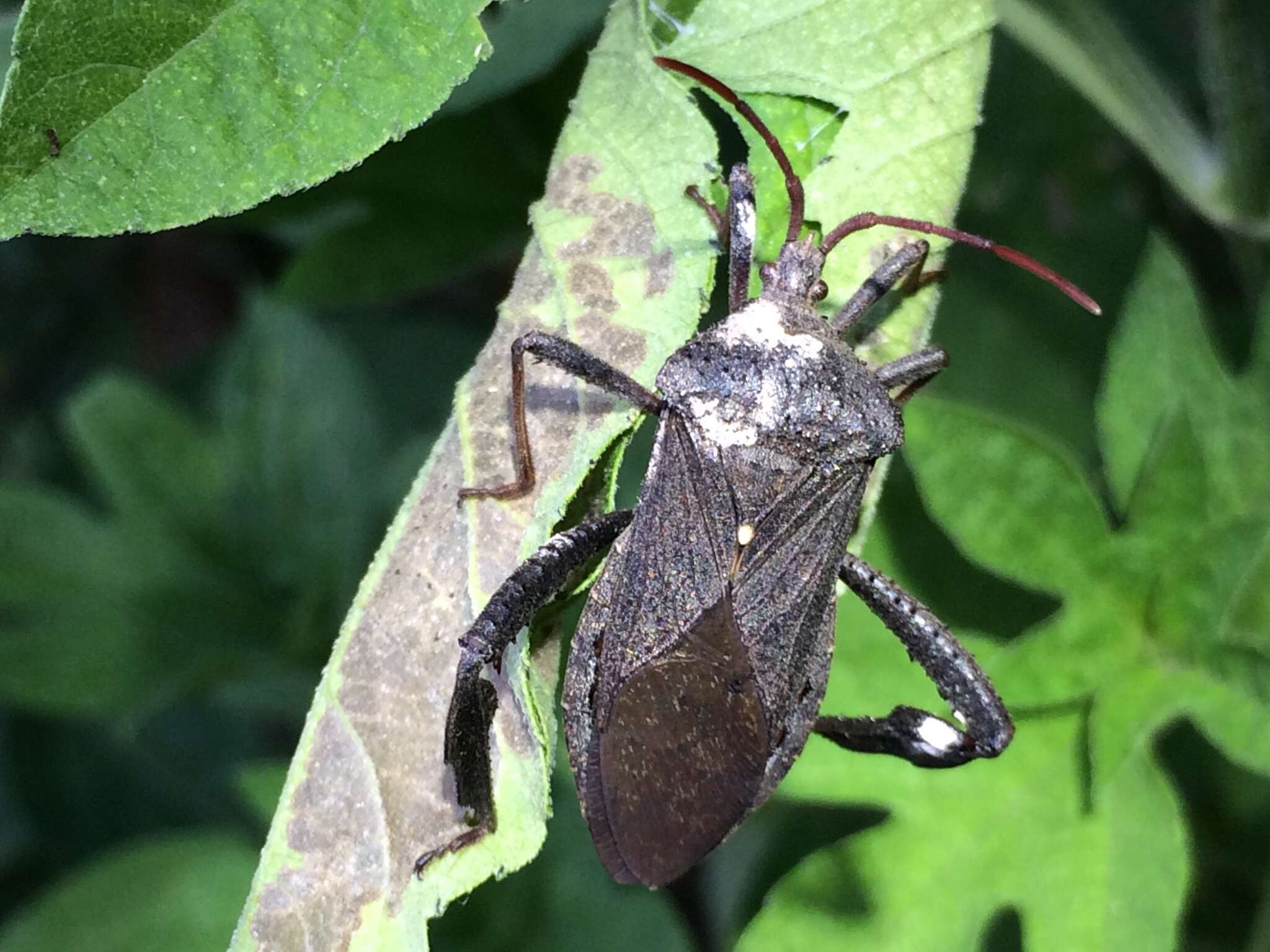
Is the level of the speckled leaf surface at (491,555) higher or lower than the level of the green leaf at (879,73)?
lower

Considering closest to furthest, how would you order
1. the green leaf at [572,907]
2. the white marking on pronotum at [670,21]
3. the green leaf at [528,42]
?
the white marking on pronotum at [670,21] < the green leaf at [528,42] < the green leaf at [572,907]

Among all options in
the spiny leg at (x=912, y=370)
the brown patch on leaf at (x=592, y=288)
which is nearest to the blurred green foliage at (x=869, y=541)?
the spiny leg at (x=912, y=370)

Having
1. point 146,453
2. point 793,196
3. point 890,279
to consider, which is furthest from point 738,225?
point 146,453

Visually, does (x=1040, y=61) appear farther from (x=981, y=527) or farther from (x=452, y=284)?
(x=452, y=284)

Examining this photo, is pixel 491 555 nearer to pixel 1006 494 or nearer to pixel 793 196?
pixel 793 196

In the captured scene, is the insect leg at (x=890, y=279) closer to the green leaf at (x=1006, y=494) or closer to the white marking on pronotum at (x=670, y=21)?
the green leaf at (x=1006, y=494)

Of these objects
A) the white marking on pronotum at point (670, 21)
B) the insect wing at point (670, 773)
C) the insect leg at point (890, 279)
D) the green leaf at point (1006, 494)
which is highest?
the white marking on pronotum at point (670, 21)

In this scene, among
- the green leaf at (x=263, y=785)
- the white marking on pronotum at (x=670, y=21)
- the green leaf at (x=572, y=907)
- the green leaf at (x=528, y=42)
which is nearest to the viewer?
the white marking on pronotum at (x=670, y=21)
